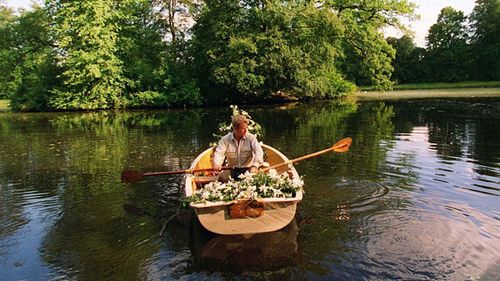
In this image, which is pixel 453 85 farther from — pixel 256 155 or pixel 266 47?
pixel 256 155

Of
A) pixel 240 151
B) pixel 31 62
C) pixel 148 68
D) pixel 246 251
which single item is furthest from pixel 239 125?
pixel 31 62

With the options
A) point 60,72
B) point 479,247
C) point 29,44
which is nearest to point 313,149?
point 479,247

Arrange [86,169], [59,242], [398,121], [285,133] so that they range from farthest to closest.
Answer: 1. [398,121]
2. [285,133]
3. [86,169]
4. [59,242]

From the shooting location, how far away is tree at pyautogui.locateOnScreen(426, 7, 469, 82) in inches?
2299

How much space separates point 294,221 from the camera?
725cm

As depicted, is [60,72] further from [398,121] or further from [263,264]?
[263,264]

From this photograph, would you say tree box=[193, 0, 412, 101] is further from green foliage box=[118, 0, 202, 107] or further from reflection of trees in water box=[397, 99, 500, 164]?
reflection of trees in water box=[397, 99, 500, 164]

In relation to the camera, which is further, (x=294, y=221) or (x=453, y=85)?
(x=453, y=85)

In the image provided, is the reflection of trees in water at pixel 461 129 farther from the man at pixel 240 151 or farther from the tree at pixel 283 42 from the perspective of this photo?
the tree at pixel 283 42

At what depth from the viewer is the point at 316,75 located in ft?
118

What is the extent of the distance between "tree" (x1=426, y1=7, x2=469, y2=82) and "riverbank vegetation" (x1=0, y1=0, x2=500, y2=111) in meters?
25.5

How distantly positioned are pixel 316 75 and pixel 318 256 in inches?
1231

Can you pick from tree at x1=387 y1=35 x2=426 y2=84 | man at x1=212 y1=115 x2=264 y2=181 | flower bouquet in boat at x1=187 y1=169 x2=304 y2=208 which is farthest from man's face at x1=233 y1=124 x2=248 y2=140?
tree at x1=387 y1=35 x2=426 y2=84

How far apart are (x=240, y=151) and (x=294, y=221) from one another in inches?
59.9
